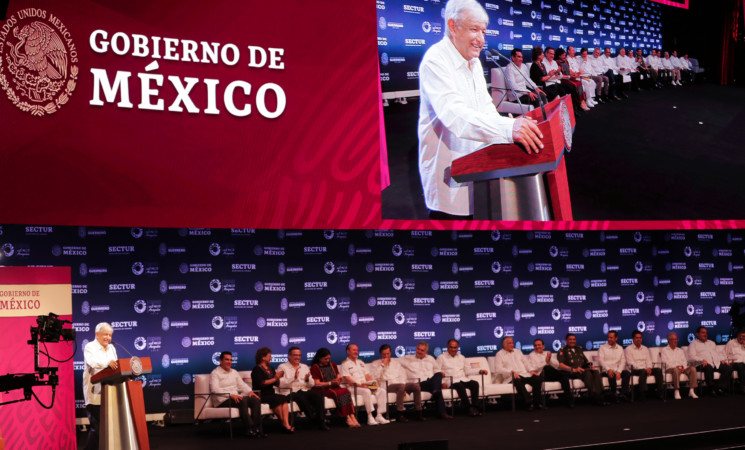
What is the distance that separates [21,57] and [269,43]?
8.00ft

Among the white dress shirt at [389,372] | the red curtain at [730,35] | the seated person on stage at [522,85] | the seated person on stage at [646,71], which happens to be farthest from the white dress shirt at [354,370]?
the red curtain at [730,35]

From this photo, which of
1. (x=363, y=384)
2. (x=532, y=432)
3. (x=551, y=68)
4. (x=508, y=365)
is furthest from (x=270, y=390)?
(x=551, y=68)

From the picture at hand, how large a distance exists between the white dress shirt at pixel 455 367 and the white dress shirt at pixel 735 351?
374cm

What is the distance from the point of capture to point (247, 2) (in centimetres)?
904

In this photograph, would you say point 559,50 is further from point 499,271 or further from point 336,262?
point 336,262

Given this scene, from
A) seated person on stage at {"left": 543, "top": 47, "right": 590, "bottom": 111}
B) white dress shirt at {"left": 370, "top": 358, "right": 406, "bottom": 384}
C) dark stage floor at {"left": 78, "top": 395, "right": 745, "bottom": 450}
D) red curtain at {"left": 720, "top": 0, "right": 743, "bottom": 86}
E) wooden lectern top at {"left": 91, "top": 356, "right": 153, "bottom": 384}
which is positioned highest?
red curtain at {"left": 720, "top": 0, "right": 743, "bottom": 86}

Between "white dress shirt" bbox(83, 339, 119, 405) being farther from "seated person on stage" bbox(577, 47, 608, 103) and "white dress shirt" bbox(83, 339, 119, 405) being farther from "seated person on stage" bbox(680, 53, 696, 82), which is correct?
"seated person on stage" bbox(680, 53, 696, 82)

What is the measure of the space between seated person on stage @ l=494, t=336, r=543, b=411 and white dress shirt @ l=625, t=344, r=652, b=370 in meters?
1.38

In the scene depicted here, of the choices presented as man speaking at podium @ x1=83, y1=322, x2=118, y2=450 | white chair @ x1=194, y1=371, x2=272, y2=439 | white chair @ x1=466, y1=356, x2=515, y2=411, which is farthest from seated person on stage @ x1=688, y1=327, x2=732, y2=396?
man speaking at podium @ x1=83, y1=322, x2=118, y2=450

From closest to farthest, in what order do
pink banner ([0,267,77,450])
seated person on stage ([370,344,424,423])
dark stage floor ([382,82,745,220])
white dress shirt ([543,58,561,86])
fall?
pink banner ([0,267,77,450])
seated person on stage ([370,344,424,423])
white dress shirt ([543,58,561,86])
dark stage floor ([382,82,745,220])

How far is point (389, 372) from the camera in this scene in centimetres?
981

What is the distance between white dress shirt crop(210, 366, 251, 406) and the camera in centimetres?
908

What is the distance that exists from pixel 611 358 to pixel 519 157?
308 centimetres

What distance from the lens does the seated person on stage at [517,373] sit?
1017cm
